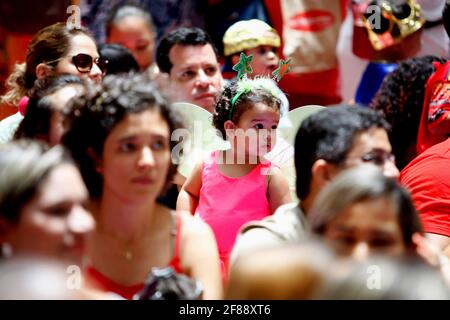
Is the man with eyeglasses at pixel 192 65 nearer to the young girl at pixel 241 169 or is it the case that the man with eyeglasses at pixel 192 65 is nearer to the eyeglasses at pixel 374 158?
the young girl at pixel 241 169

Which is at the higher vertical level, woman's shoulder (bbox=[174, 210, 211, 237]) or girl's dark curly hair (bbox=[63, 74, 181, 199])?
girl's dark curly hair (bbox=[63, 74, 181, 199])

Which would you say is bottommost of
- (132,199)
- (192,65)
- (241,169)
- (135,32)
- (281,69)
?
(132,199)

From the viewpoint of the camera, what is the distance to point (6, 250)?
2.02m

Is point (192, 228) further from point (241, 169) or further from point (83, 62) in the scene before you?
point (83, 62)

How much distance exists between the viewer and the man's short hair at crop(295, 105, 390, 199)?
245cm

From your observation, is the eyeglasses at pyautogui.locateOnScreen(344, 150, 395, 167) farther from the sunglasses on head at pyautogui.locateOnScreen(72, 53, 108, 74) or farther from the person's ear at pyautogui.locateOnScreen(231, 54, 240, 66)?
the person's ear at pyautogui.locateOnScreen(231, 54, 240, 66)

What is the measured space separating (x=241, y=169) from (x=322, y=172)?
92 centimetres

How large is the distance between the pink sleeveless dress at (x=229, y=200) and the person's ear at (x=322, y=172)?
2.17 feet

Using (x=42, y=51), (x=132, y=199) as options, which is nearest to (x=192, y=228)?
(x=132, y=199)

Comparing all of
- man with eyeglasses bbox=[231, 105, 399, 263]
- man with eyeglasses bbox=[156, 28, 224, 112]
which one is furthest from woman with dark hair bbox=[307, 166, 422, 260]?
man with eyeglasses bbox=[156, 28, 224, 112]

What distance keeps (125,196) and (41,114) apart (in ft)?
2.22

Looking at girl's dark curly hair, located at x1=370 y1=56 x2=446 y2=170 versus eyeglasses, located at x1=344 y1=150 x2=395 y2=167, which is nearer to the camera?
eyeglasses, located at x1=344 y1=150 x2=395 y2=167

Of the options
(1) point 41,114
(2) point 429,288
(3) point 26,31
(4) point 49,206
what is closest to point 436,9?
(3) point 26,31

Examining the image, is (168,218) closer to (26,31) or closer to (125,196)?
(125,196)
